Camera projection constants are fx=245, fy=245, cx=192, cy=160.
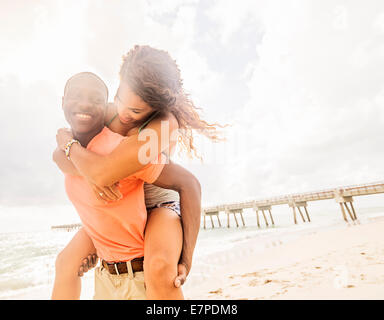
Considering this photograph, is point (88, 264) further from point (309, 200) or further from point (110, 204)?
point (309, 200)

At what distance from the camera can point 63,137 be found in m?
1.56

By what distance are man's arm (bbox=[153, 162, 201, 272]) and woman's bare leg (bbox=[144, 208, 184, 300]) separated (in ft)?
0.26

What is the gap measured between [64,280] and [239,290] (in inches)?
167

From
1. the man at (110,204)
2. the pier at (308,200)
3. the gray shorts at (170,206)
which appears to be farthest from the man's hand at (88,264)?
the pier at (308,200)

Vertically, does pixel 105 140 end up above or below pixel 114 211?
above

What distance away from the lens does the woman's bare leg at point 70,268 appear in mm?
1634

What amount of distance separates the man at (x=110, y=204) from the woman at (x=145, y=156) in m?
0.09

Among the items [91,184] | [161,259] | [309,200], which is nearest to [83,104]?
[91,184]

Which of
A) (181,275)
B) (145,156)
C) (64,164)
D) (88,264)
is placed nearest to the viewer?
(145,156)

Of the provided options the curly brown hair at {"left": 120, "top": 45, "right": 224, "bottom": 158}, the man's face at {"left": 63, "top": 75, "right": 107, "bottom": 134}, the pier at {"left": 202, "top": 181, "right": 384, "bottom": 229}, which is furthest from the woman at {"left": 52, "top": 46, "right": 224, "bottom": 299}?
the pier at {"left": 202, "top": 181, "right": 384, "bottom": 229}

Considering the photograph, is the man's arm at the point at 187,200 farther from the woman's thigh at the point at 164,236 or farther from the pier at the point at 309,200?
the pier at the point at 309,200

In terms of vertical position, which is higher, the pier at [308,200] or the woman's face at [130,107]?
the pier at [308,200]

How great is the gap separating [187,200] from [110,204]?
1.52ft

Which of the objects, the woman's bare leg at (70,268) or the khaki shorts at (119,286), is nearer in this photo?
the khaki shorts at (119,286)
